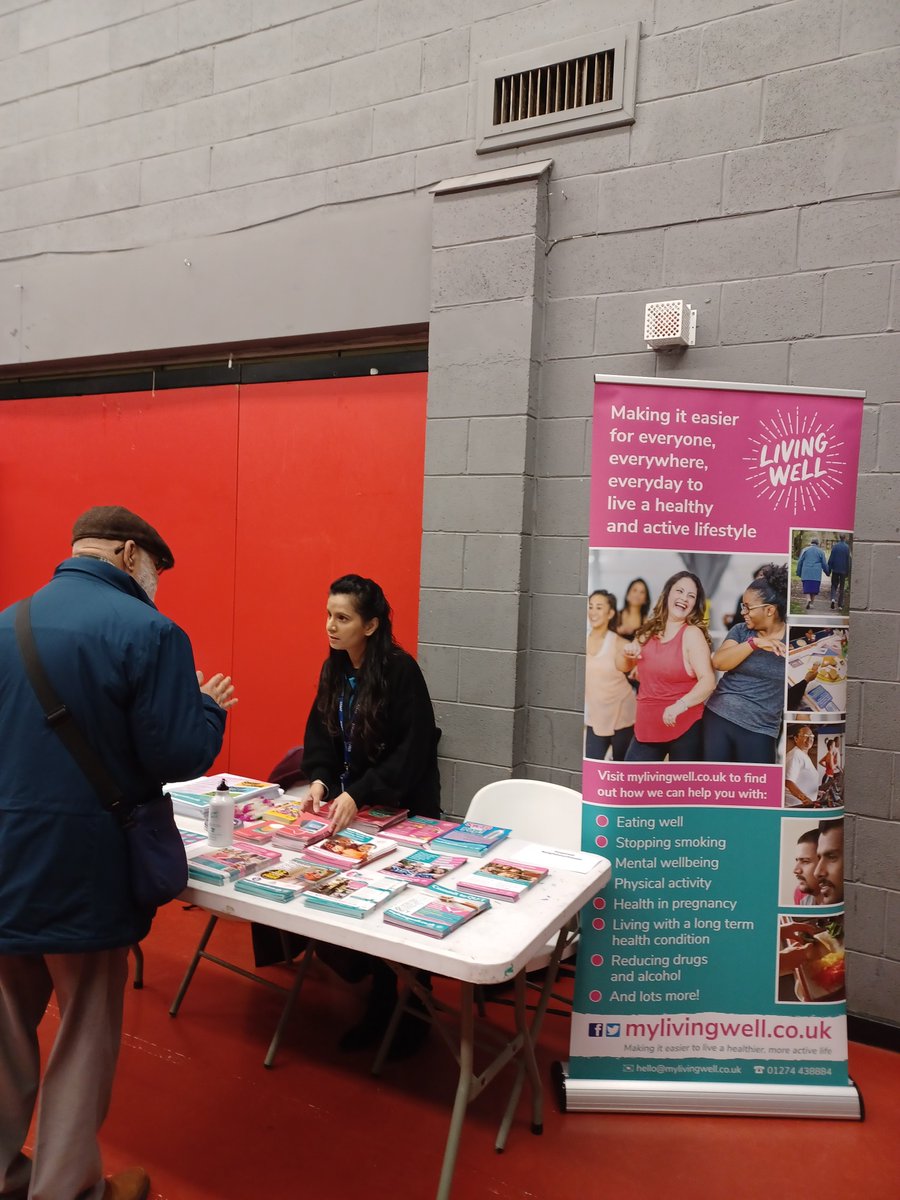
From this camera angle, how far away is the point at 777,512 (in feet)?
7.51

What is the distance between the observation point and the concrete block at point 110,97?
3977mm

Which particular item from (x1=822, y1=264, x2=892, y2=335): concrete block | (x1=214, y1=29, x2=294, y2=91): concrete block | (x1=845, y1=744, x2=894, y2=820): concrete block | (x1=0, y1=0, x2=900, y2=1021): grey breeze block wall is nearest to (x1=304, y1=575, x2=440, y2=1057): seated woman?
(x1=0, y1=0, x2=900, y2=1021): grey breeze block wall

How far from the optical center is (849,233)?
2.66 m

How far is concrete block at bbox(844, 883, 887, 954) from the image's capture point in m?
2.69

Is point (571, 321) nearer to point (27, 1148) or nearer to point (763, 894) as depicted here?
point (763, 894)

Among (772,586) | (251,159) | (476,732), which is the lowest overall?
(476,732)

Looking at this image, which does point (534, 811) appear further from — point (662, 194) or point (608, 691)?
point (662, 194)

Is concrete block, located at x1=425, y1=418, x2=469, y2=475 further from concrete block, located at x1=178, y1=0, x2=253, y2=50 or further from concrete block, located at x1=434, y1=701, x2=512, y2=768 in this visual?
concrete block, located at x1=178, y1=0, x2=253, y2=50

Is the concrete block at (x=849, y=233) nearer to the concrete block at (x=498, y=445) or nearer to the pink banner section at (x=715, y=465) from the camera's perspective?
the pink banner section at (x=715, y=465)

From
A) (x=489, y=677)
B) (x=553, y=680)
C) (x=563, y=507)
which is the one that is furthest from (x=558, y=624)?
(x=563, y=507)

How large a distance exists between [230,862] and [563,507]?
5.68 feet

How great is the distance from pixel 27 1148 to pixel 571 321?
3.01 meters

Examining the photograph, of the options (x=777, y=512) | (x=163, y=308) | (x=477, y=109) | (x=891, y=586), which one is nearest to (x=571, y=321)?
(x=477, y=109)

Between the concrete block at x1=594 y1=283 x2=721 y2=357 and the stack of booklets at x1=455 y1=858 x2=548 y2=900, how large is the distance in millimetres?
1777
